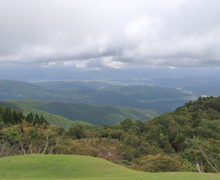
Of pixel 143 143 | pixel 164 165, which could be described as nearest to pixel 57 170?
pixel 164 165

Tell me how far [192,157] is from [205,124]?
157 ft

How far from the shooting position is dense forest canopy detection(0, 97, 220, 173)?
33.5 m

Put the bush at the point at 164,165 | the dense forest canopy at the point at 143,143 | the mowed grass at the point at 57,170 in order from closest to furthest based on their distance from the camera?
the mowed grass at the point at 57,170 < the bush at the point at 164,165 < the dense forest canopy at the point at 143,143

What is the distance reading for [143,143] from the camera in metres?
59.0

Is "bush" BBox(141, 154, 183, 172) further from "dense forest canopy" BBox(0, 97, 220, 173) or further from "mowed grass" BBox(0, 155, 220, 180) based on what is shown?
"mowed grass" BBox(0, 155, 220, 180)

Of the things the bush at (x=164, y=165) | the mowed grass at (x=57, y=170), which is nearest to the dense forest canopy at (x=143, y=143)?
the bush at (x=164, y=165)

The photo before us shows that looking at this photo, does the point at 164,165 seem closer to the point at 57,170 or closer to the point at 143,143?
the point at 57,170

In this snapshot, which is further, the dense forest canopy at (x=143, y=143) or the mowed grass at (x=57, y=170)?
the dense forest canopy at (x=143, y=143)

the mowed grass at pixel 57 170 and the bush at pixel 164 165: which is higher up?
the mowed grass at pixel 57 170

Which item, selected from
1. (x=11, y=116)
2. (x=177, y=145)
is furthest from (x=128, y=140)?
(x=11, y=116)

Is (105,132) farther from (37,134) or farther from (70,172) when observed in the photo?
(70,172)

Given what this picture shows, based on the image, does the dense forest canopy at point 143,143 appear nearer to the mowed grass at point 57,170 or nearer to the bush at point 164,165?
the bush at point 164,165

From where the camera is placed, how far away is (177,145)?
6681 centimetres

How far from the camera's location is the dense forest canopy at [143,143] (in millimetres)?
33531
